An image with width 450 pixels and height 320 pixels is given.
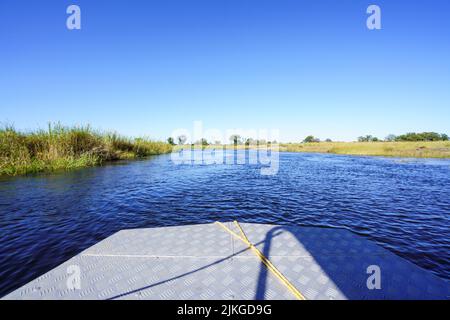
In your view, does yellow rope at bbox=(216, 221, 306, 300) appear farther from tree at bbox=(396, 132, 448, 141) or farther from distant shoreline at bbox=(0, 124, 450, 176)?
tree at bbox=(396, 132, 448, 141)

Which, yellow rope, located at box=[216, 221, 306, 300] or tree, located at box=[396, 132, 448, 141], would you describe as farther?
tree, located at box=[396, 132, 448, 141]

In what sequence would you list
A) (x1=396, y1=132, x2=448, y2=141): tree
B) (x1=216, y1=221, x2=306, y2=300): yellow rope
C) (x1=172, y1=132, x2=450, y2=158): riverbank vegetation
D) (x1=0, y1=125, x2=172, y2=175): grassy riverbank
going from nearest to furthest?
(x1=216, y1=221, x2=306, y2=300): yellow rope, (x1=0, y1=125, x2=172, y2=175): grassy riverbank, (x1=172, y1=132, x2=450, y2=158): riverbank vegetation, (x1=396, y1=132, x2=448, y2=141): tree

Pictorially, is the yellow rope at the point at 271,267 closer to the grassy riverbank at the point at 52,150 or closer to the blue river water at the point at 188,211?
the blue river water at the point at 188,211

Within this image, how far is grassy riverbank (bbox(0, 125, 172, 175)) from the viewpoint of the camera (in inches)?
495

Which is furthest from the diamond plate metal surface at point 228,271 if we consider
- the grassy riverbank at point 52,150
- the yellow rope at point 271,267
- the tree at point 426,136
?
the tree at point 426,136

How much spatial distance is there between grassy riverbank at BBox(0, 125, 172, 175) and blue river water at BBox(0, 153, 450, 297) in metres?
2.06

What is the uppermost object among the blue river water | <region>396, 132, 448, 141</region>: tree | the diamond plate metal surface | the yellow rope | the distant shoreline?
<region>396, 132, 448, 141</region>: tree

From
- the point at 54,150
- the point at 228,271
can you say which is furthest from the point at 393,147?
the point at 54,150

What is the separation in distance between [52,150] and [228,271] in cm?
1755

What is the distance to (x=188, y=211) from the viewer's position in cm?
699

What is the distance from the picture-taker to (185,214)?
6699 mm

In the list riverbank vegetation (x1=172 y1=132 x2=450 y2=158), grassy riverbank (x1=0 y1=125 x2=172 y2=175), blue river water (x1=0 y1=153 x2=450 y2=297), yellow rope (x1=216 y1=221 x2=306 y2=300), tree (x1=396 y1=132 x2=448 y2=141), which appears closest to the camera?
yellow rope (x1=216 y1=221 x2=306 y2=300)

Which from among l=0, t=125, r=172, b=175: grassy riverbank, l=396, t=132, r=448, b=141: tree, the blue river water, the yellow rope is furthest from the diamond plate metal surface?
l=396, t=132, r=448, b=141: tree
